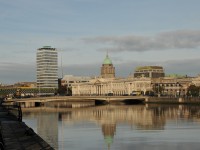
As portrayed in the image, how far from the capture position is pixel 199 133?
43438mm

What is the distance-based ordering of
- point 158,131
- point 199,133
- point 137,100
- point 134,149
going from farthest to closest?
point 137,100
point 158,131
point 199,133
point 134,149

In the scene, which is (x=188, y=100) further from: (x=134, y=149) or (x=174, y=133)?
(x=134, y=149)

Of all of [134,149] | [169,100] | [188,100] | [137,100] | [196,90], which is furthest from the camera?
[196,90]

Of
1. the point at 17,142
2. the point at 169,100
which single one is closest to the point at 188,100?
the point at 169,100

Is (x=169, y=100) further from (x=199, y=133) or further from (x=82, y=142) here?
(x=82, y=142)

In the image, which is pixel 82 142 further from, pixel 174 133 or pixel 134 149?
pixel 174 133

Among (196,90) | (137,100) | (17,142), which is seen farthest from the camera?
(196,90)

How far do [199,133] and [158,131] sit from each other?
446 cm

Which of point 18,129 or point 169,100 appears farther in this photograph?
point 169,100

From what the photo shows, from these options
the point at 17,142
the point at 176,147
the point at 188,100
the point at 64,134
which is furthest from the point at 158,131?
the point at 188,100

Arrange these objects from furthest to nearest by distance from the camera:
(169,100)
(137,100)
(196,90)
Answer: (196,90)
(137,100)
(169,100)

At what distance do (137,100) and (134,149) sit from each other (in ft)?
375

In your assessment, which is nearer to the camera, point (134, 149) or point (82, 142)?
point (134, 149)

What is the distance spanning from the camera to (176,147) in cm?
3366
